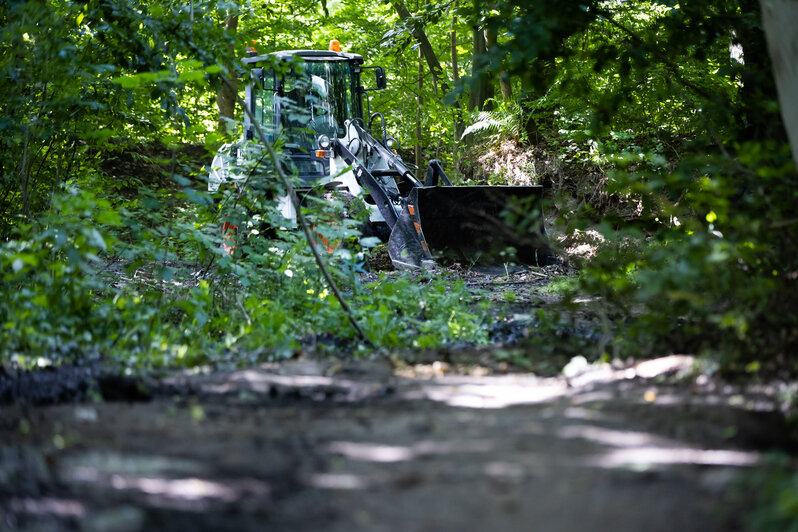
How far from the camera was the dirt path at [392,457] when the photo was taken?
5.93 feet

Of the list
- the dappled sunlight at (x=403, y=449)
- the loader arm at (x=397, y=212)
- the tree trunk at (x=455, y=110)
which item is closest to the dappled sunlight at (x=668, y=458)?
the dappled sunlight at (x=403, y=449)

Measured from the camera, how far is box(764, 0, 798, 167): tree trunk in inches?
110

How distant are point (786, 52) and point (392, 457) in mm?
2260

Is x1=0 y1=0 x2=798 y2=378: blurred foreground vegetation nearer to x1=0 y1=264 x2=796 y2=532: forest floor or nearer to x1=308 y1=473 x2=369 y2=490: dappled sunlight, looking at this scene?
x1=0 y1=264 x2=796 y2=532: forest floor

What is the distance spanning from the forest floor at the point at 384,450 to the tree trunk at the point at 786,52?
1107mm

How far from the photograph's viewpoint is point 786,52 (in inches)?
111

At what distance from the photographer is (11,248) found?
4.20 metres

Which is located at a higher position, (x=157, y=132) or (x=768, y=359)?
(x=157, y=132)

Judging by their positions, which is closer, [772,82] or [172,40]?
[772,82]

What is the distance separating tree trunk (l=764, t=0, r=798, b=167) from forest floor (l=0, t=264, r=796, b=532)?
111cm

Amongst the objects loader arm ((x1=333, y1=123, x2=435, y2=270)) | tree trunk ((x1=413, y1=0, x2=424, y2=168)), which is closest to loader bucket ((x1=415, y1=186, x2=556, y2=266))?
loader arm ((x1=333, y1=123, x2=435, y2=270))

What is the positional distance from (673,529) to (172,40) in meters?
5.72

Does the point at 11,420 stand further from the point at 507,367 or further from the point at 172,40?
the point at 172,40

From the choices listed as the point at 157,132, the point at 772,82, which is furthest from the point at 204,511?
the point at 157,132
